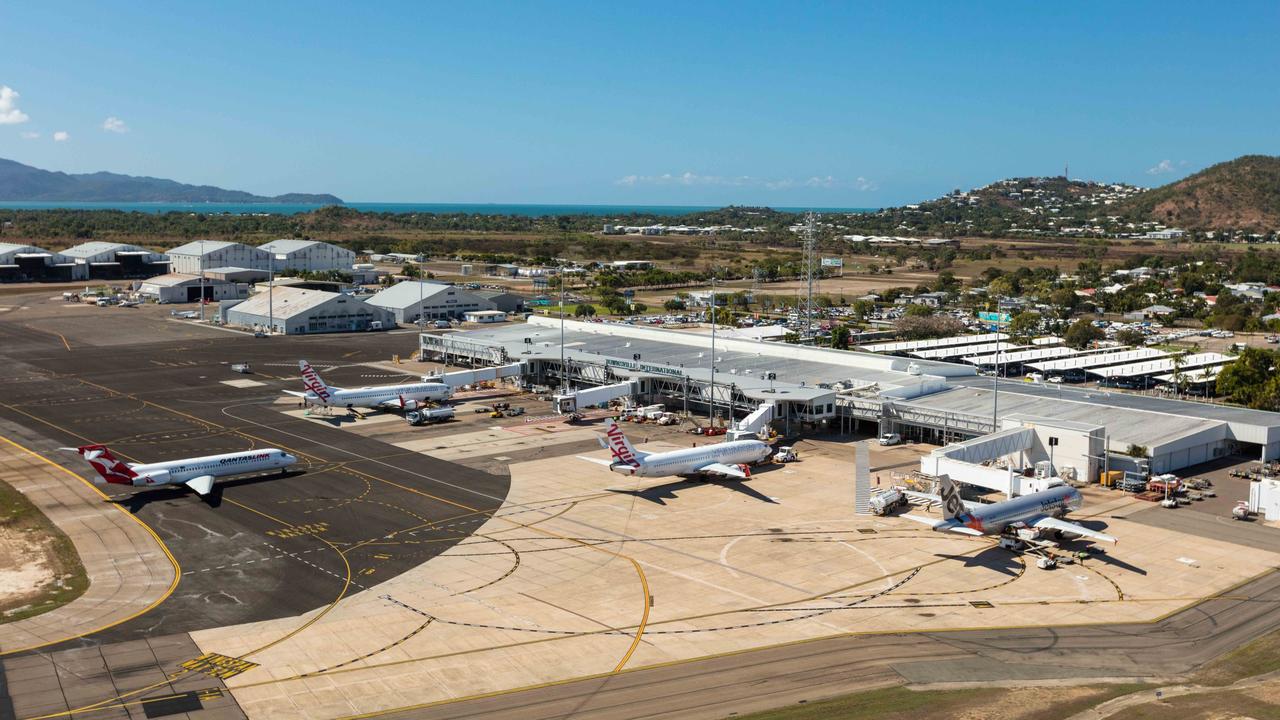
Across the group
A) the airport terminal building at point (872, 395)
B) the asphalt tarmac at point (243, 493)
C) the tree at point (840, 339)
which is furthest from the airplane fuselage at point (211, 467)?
the tree at point (840, 339)

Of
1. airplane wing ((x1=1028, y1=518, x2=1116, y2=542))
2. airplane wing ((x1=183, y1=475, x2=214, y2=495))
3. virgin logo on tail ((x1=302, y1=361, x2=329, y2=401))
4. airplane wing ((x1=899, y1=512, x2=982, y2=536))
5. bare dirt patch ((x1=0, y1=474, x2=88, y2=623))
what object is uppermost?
virgin logo on tail ((x1=302, y1=361, x2=329, y2=401))

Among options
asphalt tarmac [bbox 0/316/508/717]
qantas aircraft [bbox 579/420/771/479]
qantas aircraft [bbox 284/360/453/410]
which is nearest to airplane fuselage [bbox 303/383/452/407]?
qantas aircraft [bbox 284/360/453/410]

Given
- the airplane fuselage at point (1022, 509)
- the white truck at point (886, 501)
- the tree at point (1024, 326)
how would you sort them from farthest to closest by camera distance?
1. the tree at point (1024, 326)
2. the white truck at point (886, 501)
3. the airplane fuselage at point (1022, 509)

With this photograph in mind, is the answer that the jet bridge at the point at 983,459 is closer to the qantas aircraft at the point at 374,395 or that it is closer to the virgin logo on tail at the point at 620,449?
the virgin logo on tail at the point at 620,449

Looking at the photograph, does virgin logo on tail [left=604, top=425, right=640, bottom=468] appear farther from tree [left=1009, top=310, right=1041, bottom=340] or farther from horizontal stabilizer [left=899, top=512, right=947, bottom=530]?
tree [left=1009, top=310, right=1041, bottom=340]

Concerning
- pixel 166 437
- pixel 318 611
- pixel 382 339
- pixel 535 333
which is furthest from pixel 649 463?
pixel 382 339

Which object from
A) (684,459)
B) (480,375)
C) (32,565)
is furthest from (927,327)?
(32,565)

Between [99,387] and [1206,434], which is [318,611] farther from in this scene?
[99,387]
